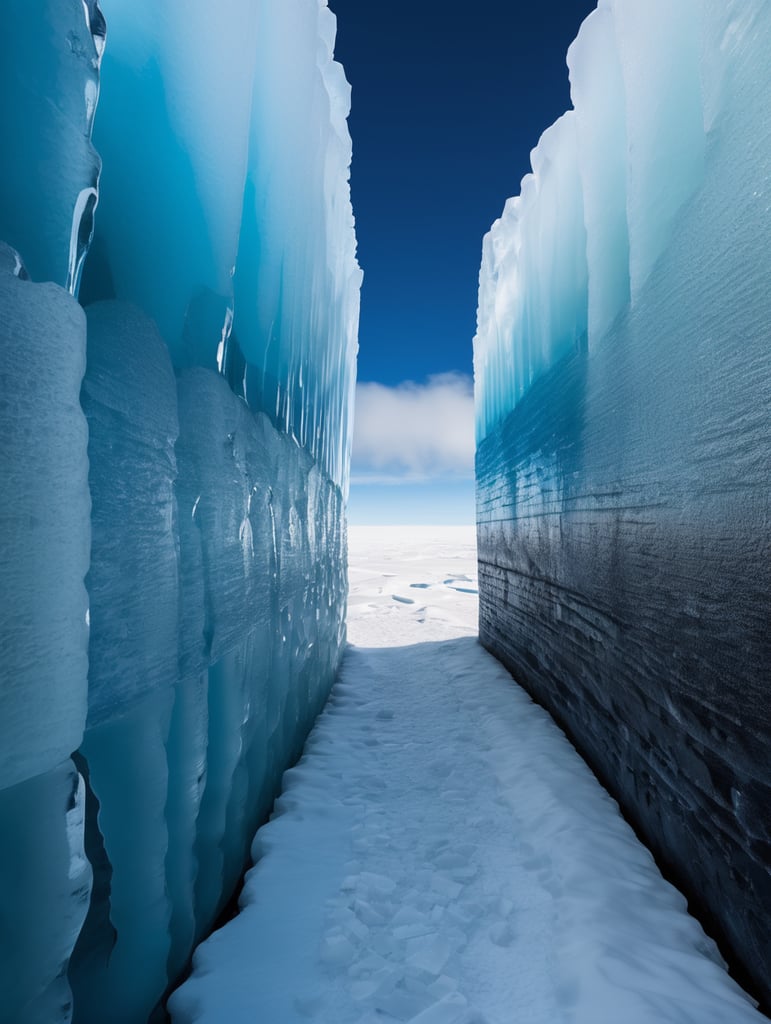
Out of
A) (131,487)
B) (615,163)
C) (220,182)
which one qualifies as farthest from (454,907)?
(615,163)

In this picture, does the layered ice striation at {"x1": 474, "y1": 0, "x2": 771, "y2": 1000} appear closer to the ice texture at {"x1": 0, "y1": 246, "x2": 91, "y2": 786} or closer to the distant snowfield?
the distant snowfield

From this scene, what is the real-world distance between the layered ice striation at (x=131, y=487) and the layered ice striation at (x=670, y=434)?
1.53 m

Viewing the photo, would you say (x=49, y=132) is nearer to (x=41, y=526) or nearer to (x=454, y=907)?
(x=41, y=526)

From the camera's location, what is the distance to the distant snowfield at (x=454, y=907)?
143cm

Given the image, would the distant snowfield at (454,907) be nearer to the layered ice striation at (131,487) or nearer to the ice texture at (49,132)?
the layered ice striation at (131,487)

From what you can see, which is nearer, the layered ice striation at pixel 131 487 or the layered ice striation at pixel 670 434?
the layered ice striation at pixel 131 487

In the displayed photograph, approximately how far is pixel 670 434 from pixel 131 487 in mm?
1821

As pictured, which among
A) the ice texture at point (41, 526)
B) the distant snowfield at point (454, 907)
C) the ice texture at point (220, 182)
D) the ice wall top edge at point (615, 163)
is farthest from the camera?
the ice wall top edge at point (615, 163)

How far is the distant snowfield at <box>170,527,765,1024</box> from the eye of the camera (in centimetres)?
143

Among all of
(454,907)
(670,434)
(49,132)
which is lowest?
(454,907)

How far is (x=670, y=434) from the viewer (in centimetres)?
198

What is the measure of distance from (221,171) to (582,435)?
2224 millimetres

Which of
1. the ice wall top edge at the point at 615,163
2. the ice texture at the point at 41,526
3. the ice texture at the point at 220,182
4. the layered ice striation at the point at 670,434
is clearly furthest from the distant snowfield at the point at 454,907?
the ice wall top edge at the point at 615,163

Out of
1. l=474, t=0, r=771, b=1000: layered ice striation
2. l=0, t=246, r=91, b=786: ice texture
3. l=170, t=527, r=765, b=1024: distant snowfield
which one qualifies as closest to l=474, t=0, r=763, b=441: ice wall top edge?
l=474, t=0, r=771, b=1000: layered ice striation
